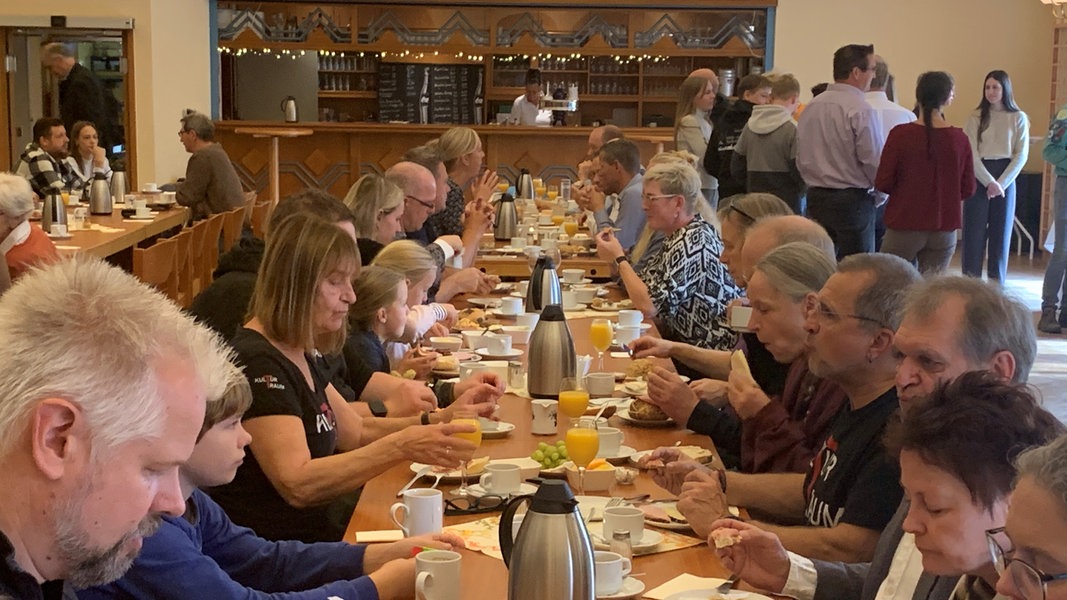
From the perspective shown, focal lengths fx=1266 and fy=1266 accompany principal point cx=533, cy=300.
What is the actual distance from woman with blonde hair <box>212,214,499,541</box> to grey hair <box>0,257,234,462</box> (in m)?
1.28

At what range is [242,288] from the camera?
4.34 metres

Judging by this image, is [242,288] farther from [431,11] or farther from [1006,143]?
[431,11]

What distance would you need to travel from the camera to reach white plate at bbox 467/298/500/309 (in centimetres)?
555

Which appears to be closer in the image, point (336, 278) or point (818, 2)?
point (336, 278)

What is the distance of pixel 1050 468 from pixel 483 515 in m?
1.48

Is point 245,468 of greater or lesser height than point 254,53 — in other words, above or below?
below

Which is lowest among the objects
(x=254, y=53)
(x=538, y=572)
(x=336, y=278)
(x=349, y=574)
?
(x=349, y=574)

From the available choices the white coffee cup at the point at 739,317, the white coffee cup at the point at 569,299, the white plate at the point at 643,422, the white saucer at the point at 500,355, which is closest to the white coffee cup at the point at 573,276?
the white coffee cup at the point at 569,299

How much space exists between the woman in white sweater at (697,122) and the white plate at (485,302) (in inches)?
157

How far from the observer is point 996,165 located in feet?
36.3

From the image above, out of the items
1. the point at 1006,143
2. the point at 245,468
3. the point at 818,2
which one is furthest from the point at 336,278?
the point at 818,2

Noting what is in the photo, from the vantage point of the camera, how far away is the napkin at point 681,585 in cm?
228

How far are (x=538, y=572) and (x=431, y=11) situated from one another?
12774 millimetres

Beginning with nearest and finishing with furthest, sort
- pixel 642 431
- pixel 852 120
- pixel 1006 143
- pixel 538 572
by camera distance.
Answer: pixel 538 572 < pixel 642 431 < pixel 852 120 < pixel 1006 143
